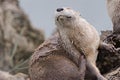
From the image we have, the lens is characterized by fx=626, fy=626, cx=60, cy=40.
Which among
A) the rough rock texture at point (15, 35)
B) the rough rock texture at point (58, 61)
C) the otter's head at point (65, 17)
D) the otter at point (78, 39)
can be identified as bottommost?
the rough rock texture at point (15, 35)

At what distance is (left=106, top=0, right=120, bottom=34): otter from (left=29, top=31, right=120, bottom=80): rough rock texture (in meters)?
0.69

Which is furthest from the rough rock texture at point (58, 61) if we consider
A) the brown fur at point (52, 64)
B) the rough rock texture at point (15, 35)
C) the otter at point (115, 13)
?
the rough rock texture at point (15, 35)

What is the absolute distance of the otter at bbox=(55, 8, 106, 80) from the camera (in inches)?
364

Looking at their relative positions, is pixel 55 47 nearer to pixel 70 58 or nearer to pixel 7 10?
pixel 70 58

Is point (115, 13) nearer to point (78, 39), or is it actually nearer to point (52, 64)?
point (78, 39)

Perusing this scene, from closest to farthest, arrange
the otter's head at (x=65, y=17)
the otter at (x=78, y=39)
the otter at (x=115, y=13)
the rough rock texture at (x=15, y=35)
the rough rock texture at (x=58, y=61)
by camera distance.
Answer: the otter's head at (x=65, y=17) → the otter at (x=78, y=39) → the rough rock texture at (x=58, y=61) → the otter at (x=115, y=13) → the rough rock texture at (x=15, y=35)

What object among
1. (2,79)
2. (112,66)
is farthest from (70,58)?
(2,79)

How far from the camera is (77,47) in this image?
9352 millimetres

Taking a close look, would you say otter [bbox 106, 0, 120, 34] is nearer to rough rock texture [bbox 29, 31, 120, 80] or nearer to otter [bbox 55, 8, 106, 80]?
rough rock texture [bbox 29, 31, 120, 80]

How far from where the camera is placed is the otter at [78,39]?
30.3 ft

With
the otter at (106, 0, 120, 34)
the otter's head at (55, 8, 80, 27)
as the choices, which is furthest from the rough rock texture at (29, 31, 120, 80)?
the otter at (106, 0, 120, 34)

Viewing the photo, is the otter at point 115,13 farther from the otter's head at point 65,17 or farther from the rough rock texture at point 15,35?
the rough rock texture at point 15,35

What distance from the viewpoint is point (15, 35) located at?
74.8ft

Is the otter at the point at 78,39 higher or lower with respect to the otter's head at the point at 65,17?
lower
